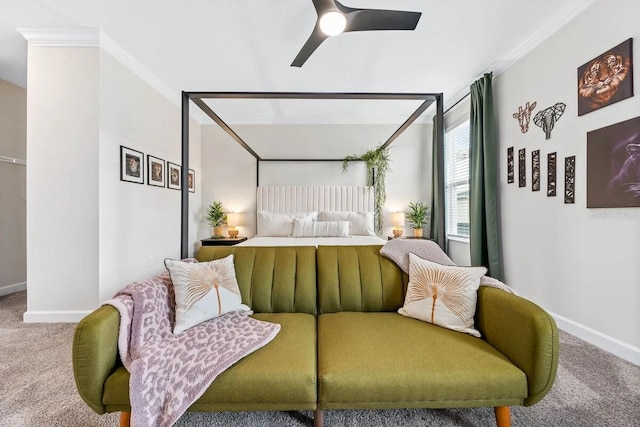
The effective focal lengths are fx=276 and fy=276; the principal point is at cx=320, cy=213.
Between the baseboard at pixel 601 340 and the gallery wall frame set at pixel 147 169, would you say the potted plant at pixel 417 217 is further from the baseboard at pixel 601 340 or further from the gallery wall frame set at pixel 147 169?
the gallery wall frame set at pixel 147 169

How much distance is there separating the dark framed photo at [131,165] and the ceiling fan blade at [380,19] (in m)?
2.65

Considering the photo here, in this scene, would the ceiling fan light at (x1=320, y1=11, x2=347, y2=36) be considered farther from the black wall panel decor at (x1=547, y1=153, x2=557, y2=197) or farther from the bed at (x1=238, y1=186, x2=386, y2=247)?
the bed at (x1=238, y1=186, x2=386, y2=247)

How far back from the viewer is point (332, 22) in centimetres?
178

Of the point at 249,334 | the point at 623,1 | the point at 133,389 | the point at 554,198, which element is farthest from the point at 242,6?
the point at 554,198

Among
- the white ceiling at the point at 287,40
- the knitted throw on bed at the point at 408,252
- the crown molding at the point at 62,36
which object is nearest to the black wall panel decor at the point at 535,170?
the white ceiling at the point at 287,40

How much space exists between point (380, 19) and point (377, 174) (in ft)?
10.1

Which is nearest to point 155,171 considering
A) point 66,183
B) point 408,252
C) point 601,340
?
point 66,183

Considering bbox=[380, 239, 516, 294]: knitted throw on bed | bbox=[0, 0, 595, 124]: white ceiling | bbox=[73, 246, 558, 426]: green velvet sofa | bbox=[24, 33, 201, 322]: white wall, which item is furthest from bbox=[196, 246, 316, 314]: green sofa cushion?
bbox=[0, 0, 595, 124]: white ceiling

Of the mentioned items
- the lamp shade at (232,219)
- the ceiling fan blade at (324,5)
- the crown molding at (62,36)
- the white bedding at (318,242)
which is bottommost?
the white bedding at (318,242)

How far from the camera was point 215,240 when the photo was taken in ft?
14.5

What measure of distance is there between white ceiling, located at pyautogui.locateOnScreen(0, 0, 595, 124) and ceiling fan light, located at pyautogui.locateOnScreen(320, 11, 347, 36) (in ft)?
1.92

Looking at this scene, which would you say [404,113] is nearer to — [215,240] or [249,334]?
[215,240]

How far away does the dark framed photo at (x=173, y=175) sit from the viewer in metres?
3.95

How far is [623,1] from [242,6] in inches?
110
